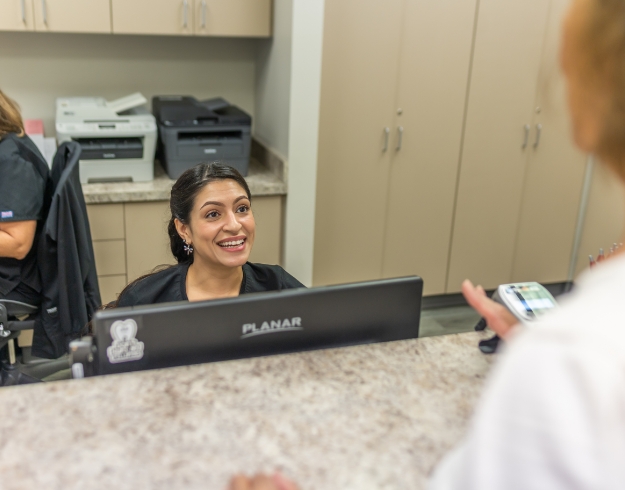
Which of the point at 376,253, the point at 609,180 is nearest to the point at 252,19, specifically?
the point at 376,253

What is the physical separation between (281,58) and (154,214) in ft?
2.93

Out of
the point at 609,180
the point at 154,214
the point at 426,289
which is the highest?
the point at 609,180

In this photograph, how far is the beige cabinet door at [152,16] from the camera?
2.90 metres

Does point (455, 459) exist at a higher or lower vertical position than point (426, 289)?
higher

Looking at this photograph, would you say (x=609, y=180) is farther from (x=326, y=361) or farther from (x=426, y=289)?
(x=426, y=289)

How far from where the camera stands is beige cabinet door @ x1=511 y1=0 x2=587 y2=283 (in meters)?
3.46

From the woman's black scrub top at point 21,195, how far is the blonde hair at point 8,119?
25 mm

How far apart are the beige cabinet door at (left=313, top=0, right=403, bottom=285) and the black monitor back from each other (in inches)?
82.0

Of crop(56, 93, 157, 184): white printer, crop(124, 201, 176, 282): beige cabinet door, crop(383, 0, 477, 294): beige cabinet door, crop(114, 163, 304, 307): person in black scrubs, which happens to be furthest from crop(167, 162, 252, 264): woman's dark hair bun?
crop(383, 0, 477, 294): beige cabinet door

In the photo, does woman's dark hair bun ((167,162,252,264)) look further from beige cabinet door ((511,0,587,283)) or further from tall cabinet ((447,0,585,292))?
beige cabinet door ((511,0,587,283))

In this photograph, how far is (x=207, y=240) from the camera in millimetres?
1716

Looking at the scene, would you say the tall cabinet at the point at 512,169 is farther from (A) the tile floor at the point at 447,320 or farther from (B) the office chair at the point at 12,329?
(B) the office chair at the point at 12,329

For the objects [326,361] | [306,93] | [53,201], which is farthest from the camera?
[306,93]

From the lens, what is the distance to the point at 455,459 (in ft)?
1.92
